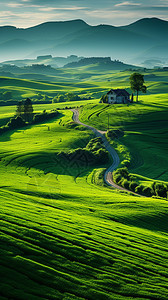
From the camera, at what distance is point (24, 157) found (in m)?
111

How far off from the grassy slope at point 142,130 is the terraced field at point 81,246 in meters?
50.2

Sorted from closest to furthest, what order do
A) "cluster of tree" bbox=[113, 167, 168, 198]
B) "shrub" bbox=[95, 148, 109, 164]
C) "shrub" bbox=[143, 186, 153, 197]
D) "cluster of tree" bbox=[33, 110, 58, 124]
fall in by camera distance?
1. "cluster of tree" bbox=[113, 167, 168, 198]
2. "shrub" bbox=[143, 186, 153, 197]
3. "shrub" bbox=[95, 148, 109, 164]
4. "cluster of tree" bbox=[33, 110, 58, 124]

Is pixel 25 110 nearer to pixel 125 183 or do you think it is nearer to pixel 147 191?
pixel 125 183

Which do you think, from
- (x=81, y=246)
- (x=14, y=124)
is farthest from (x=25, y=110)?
(x=81, y=246)

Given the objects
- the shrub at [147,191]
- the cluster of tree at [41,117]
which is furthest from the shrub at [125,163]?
the cluster of tree at [41,117]

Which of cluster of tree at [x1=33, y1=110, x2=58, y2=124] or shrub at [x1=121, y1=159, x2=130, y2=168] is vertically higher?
cluster of tree at [x1=33, y1=110, x2=58, y2=124]

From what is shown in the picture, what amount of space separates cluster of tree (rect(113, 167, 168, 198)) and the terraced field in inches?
576

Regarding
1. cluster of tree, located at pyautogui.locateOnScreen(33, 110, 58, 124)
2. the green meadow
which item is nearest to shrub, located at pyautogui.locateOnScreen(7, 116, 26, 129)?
cluster of tree, located at pyautogui.locateOnScreen(33, 110, 58, 124)

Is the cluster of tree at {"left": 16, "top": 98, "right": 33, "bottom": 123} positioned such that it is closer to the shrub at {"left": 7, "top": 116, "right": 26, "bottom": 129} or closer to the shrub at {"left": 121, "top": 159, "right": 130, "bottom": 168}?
the shrub at {"left": 7, "top": 116, "right": 26, "bottom": 129}

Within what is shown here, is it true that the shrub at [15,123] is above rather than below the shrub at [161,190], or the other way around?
above

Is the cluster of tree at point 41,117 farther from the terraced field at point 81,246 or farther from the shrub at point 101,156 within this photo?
the terraced field at point 81,246

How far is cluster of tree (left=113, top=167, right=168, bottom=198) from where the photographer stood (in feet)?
271

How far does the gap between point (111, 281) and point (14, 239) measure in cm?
1218

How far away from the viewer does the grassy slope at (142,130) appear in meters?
117
